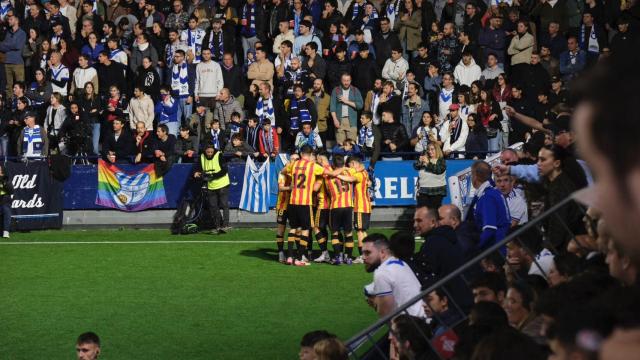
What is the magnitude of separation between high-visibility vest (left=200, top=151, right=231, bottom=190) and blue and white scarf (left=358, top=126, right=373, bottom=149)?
3127 millimetres

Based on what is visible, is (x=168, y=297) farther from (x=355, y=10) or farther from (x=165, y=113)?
(x=355, y=10)

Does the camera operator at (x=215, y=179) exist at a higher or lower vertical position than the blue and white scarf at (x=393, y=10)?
lower

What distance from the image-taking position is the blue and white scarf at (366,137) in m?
23.6

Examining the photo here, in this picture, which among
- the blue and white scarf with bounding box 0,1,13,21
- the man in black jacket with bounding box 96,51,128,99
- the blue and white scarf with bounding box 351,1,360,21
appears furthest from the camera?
the blue and white scarf with bounding box 0,1,13,21

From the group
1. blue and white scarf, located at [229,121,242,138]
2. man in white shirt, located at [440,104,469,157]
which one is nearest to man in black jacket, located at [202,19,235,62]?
blue and white scarf, located at [229,121,242,138]

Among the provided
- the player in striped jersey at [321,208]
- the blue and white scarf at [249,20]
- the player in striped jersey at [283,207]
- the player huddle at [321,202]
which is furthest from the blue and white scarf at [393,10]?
the player in striped jersey at [283,207]

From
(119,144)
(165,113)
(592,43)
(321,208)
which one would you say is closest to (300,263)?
(321,208)

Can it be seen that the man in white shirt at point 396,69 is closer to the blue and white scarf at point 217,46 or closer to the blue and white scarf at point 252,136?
the blue and white scarf at point 252,136

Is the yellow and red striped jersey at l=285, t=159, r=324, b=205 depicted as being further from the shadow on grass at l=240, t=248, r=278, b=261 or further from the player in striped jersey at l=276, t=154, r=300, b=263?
the shadow on grass at l=240, t=248, r=278, b=261

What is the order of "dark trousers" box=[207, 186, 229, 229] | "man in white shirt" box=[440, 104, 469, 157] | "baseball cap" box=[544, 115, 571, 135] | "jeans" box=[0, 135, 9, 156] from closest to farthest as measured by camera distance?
"baseball cap" box=[544, 115, 571, 135] < "dark trousers" box=[207, 186, 229, 229] < "man in white shirt" box=[440, 104, 469, 157] < "jeans" box=[0, 135, 9, 156]

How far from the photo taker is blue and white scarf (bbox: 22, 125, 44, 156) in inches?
976

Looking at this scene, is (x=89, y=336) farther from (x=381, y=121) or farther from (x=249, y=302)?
(x=381, y=121)

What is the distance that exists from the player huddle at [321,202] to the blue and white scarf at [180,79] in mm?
7370

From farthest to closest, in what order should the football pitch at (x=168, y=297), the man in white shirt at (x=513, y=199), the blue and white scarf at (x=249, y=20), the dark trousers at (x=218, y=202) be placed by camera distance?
the blue and white scarf at (x=249, y=20) → the dark trousers at (x=218, y=202) → the football pitch at (x=168, y=297) → the man in white shirt at (x=513, y=199)
